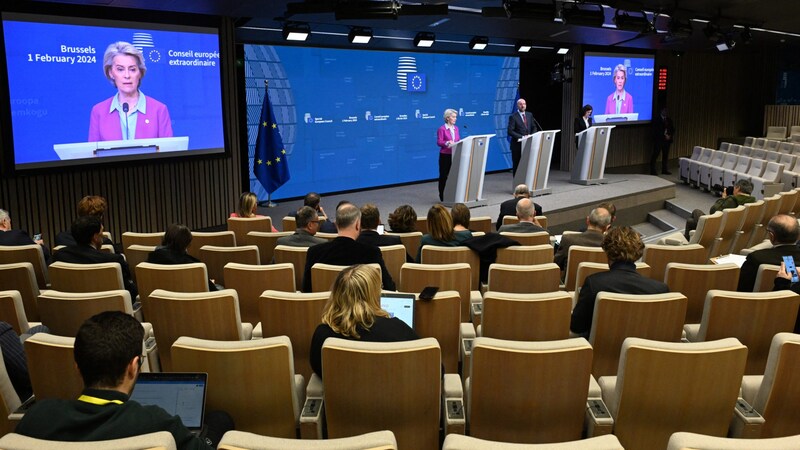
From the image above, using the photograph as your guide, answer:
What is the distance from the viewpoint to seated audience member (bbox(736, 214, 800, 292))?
4.85 m

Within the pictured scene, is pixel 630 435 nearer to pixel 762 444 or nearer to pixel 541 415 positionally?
pixel 541 415

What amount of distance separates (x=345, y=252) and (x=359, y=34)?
23.4ft

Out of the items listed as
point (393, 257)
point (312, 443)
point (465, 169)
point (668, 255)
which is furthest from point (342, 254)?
point (465, 169)

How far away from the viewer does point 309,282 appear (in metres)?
4.61

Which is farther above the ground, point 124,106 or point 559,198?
point 124,106

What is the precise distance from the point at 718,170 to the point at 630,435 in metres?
12.9

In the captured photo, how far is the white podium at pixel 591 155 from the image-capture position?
13.0m

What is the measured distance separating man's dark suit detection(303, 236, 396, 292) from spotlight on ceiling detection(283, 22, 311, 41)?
621 cm

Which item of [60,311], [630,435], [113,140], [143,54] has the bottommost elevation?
[630,435]

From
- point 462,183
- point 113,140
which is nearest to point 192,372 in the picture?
point 113,140

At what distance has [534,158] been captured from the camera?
11406mm

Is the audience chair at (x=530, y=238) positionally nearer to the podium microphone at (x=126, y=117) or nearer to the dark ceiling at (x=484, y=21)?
the dark ceiling at (x=484, y=21)

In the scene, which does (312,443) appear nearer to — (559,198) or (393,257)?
(393,257)

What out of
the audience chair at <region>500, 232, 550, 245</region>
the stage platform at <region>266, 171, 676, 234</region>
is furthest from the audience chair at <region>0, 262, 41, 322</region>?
the stage platform at <region>266, 171, 676, 234</region>
